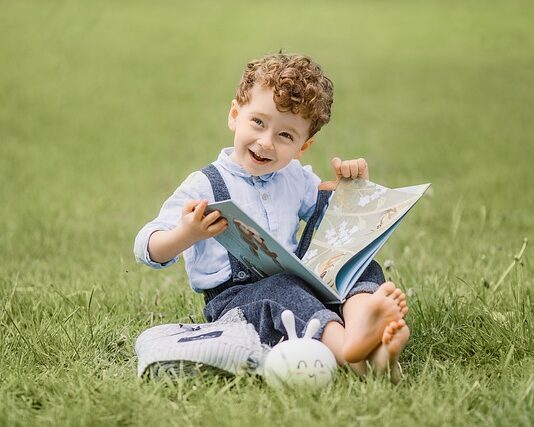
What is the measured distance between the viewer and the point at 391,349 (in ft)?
8.16

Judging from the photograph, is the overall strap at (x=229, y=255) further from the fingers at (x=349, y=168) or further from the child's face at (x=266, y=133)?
the fingers at (x=349, y=168)

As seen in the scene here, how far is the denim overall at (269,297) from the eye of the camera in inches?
106

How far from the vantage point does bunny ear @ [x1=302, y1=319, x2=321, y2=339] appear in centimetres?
255

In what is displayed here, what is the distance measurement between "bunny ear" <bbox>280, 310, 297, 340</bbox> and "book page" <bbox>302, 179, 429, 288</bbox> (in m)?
0.31

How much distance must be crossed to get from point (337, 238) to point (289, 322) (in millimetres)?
499

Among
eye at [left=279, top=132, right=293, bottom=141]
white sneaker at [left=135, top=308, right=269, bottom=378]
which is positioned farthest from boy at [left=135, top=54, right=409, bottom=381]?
white sneaker at [left=135, top=308, right=269, bottom=378]

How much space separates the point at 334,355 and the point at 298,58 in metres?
0.89

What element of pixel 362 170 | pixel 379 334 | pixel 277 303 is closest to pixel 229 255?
pixel 277 303

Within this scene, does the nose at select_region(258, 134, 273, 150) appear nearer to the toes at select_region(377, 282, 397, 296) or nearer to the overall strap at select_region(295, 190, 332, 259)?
the overall strap at select_region(295, 190, 332, 259)

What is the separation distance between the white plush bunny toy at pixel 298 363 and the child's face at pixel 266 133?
0.51 m

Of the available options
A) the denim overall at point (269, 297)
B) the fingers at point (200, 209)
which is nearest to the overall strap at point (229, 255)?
the denim overall at point (269, 297)

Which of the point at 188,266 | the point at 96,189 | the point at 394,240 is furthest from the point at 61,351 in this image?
the point at 96,189

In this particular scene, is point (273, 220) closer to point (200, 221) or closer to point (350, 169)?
point (350, 169)

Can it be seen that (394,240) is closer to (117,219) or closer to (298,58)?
(117,219)
